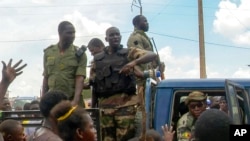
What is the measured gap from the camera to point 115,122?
5789mm

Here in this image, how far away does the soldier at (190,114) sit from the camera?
17.4 ft

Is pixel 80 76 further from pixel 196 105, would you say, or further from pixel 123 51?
pixel 196 105

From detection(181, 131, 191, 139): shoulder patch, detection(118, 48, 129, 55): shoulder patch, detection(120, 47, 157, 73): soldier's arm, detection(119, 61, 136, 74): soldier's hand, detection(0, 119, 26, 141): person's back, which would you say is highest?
detection(118, 48, 129, 55): shoulder patch

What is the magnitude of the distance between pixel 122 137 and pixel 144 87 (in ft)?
1.81

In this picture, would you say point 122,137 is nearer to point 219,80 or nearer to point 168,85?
point 168,85

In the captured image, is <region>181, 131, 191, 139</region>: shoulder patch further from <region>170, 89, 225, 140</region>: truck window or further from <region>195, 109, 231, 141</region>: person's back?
<region>195, 109, 231, 141</region>: person's back

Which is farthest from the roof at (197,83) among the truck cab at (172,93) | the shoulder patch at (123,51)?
the shoulder patch at (123,51)

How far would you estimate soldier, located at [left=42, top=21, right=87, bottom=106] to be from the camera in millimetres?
5938

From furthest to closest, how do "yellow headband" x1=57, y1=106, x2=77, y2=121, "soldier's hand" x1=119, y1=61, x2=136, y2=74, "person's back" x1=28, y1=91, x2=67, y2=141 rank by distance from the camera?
"soldier's hand" x1=119, y1=61, x2=136, y2=74
"person's back" x1=28, y1=91, x2=67, y2=141
"yellow headband" x1=57, y1=106, x2=77, y2=121

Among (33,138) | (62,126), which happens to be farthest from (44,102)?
(62,126)

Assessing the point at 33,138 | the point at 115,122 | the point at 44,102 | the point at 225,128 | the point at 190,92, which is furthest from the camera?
the point at 115,122

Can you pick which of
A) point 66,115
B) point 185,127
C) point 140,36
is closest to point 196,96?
point 185,127

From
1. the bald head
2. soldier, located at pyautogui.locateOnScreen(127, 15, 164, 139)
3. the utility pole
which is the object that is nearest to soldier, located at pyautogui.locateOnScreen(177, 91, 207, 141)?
soldier, located at pyautogui.locateOnScreen(127, 15, 164, 139)

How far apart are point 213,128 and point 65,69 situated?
11.0ft
